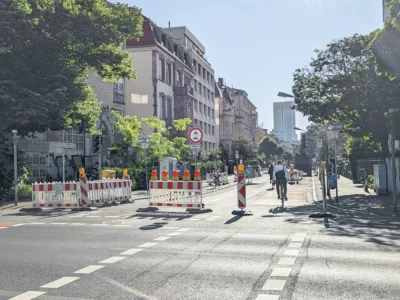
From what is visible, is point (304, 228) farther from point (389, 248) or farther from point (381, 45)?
point (381, 45)

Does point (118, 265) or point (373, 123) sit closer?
point (118, 265)

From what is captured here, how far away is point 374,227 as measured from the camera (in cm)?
1155

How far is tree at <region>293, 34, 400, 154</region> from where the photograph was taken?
2267 centimetres

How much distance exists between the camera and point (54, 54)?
23031 mm

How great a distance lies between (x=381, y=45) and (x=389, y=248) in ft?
29.3

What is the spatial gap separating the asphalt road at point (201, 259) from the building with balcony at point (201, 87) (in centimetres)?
4680

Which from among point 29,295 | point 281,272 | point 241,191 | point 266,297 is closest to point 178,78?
point 241,191

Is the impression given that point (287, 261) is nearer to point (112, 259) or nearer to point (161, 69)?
point (112, 259)

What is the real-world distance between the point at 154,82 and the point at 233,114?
43990 millimetres

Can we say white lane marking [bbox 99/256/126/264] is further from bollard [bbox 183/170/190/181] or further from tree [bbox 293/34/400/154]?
tree [bbox 293/34/400/154]

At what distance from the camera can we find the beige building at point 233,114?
3376 inches

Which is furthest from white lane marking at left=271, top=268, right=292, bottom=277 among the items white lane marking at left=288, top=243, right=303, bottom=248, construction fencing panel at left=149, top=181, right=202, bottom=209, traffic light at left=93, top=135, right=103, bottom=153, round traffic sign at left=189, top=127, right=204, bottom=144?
traffic light at left=93, top=135, right=103, bottom=153

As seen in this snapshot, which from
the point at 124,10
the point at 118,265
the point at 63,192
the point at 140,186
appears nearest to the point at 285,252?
the point at 118,265

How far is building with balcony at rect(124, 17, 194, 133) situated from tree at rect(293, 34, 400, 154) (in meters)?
24.3
